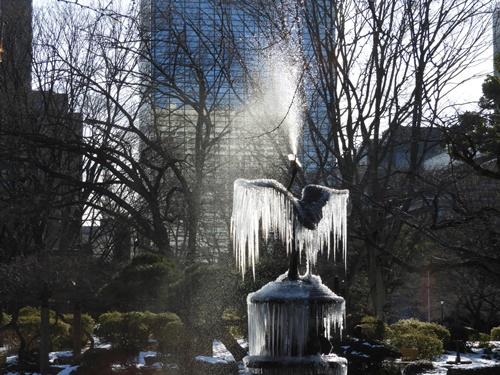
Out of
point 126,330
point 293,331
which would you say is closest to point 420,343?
point 126,330

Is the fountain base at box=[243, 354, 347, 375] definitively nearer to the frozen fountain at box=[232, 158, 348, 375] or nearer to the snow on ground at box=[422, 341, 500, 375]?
the frozen fountain at box=[232, 158, 348, 375]

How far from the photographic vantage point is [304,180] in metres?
18.8

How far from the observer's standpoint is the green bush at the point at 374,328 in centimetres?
1964

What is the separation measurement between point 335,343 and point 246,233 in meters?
7.62

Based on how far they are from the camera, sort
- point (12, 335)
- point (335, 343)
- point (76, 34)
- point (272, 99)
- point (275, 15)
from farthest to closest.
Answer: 1. point (76, 34)
2. point (12, 335)
3. point (272, 99)
4. point (275, 15)
5. point (335, 343)

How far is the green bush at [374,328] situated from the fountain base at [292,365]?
12026 mm

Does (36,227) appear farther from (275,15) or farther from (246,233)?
(246,233)

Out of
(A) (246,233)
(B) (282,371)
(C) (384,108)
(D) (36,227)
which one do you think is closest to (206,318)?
(C) (384,108)

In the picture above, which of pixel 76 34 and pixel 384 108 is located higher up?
pixel 76 34

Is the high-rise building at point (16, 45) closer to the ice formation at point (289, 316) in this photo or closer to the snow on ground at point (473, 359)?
the snow on ground at point (473, 359)

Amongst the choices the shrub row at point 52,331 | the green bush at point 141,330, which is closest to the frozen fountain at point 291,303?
the green bush at point 141,330

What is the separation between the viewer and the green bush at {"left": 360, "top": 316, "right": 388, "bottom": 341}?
1964cm

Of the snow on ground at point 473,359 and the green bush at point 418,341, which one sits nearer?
the snow on ground at point 473,359

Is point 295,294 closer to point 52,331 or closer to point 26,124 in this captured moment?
point 52,331
